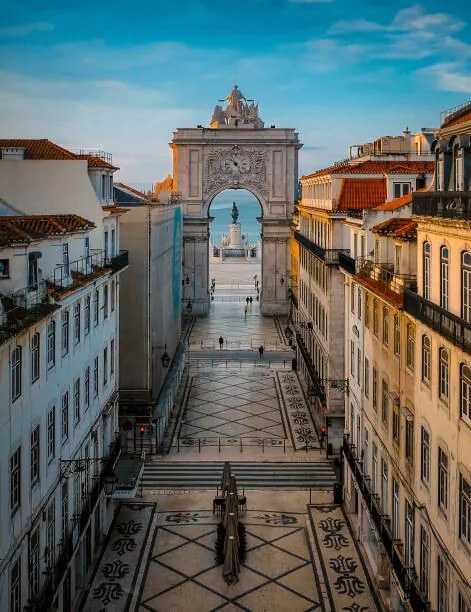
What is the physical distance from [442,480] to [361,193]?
69.2 feet

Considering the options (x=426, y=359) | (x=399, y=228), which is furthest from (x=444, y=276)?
(x=399, y=228)

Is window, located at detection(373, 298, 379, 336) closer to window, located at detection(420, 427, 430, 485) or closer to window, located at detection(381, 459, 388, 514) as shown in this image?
window, located at detection(381, 459, 388, 514)

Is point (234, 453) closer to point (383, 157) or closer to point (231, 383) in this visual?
point (231, 383)

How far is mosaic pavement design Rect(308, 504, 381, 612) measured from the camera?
21.2m

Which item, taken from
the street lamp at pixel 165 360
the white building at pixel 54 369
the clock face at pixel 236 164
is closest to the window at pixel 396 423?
the white building at pixel 54 369

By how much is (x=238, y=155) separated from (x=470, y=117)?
55.0 m

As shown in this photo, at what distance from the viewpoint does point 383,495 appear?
68.7 feet

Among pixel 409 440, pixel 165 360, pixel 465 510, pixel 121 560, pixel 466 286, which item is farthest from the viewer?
pixel 165 360

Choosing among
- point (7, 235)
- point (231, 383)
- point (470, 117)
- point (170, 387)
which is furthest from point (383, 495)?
point (231, 383)

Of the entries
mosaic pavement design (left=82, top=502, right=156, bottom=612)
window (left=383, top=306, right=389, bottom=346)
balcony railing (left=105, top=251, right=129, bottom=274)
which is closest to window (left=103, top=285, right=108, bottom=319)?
balcony railing (left=105, top=251, right=129, bottom=274)

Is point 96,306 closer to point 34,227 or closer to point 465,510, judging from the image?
point 34,227

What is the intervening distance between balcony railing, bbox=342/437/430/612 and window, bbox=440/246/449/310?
616 centimetres

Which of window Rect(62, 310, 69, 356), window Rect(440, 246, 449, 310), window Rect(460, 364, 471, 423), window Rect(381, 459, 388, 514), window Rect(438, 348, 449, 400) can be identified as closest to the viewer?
window Rect(460, 364, 471, 423)

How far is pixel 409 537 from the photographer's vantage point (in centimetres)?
1786
